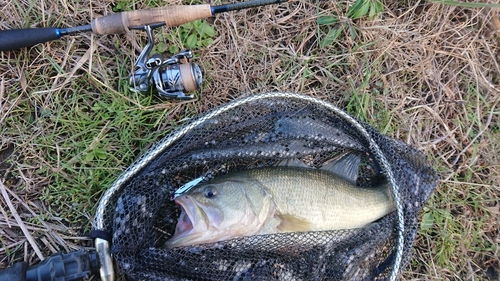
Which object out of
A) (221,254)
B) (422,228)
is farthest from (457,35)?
(221,254)

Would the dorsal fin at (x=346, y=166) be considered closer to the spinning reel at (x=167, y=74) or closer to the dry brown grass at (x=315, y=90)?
the dry brown grass at (x=315, y=90)

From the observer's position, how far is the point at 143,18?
7.80 ft

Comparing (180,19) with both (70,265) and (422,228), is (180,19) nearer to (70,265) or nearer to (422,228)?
(70,265)

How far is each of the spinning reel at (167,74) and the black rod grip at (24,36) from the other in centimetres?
52

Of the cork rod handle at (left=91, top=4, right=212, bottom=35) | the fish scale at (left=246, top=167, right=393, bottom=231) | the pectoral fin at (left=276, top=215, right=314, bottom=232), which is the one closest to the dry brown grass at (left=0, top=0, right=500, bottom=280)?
the cork rod handle at (left=91, top=4, right=212, bottom=35)

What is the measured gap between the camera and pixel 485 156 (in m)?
3.00

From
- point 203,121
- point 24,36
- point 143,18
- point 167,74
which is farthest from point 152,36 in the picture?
point 24,36

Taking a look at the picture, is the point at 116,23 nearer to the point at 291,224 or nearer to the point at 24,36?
the point at 24,36

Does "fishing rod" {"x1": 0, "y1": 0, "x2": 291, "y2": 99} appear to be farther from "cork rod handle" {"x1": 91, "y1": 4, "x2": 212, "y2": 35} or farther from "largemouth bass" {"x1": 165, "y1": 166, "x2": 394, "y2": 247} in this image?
"largemouth bass" {"x1": 165, "y1": 166, "x2": 394, "y2": 247}

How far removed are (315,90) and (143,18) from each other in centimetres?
126

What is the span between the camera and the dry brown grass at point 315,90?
253cm

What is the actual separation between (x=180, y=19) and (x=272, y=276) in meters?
1.62

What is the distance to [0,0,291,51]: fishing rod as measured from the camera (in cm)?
238

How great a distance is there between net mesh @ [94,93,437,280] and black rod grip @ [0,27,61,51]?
37.9 inches
